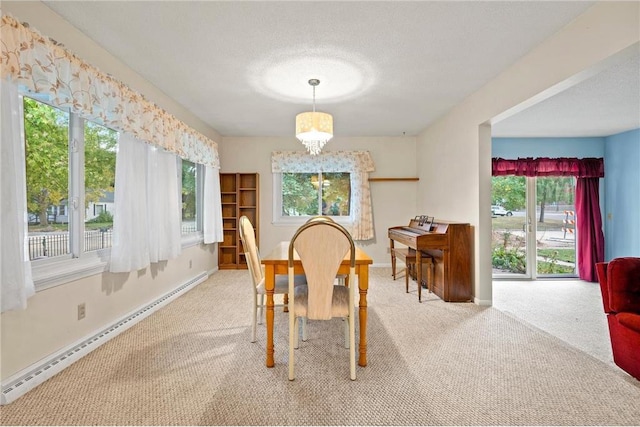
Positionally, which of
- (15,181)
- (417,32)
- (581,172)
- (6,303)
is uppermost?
(417,32)

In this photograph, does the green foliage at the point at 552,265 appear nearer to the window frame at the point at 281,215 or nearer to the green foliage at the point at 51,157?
the window frame at the point at 281,215

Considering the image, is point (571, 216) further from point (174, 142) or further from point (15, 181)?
point (15, 181)

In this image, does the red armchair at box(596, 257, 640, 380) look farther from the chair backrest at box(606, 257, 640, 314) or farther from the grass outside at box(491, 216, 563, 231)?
the grass outside at box(491, 216, 563, 231)

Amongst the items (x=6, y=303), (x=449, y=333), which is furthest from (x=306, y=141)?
(x=6, y=303)

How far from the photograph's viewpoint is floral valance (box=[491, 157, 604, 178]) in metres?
5.09

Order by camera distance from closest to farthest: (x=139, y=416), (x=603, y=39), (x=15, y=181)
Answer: (x=139, y=416) < (x=15, y=181) < (x=603, y=39)

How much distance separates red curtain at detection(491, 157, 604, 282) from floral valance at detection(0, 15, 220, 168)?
15.8 ft

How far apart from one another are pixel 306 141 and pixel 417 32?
1.48 m

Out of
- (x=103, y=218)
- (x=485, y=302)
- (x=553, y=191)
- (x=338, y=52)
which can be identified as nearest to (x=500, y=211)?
(x=553, y=191)

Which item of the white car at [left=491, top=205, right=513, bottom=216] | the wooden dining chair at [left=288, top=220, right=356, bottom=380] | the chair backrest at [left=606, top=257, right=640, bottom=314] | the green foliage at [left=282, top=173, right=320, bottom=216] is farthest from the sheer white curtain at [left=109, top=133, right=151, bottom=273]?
the white car at [left=491, top=205, right=513, bottom=216]

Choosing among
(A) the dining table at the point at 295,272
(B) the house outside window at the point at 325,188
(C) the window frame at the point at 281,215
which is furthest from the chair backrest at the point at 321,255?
(C) the window frame at the point at 281,215

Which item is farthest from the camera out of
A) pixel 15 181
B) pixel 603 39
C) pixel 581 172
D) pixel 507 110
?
pixel 581 172

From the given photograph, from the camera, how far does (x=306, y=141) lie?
3400mm

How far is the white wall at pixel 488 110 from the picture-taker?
1.98 m
